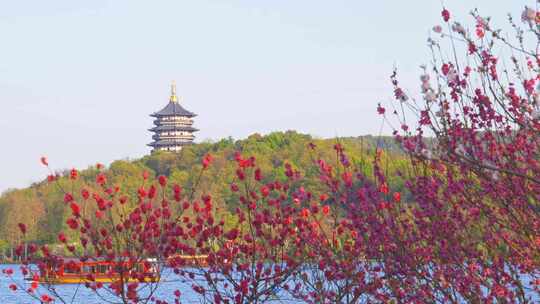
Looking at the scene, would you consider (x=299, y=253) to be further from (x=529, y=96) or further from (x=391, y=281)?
(x=529, y=96)

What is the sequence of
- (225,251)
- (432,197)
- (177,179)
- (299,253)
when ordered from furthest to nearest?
1. (177,179)
2. (299,253)
3. (225,251)
4. (432,197)

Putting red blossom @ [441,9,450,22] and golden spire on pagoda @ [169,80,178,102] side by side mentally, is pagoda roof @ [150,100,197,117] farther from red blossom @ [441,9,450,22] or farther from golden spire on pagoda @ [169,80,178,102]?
red blossom @ [441,9,450,22]

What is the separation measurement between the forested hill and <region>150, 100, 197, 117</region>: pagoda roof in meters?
4.58

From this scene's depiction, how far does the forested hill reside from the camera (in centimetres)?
7062

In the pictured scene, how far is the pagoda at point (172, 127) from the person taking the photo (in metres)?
96.8

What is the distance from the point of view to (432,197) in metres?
6.76

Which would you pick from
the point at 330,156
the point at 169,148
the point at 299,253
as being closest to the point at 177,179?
the point at 330,156

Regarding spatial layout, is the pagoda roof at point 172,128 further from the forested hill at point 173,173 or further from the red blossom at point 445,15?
the red blossom at point 445,15

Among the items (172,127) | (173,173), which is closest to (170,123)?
(172,127)

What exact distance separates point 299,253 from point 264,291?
0.66 metres

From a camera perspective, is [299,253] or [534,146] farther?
[299,253]

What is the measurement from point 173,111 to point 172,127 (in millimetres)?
1606

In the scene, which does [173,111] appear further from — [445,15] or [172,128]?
[445,15]

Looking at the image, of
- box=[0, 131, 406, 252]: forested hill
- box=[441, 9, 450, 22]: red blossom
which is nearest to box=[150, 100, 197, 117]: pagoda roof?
box=[0, 131, 406, 252]: forested hill
